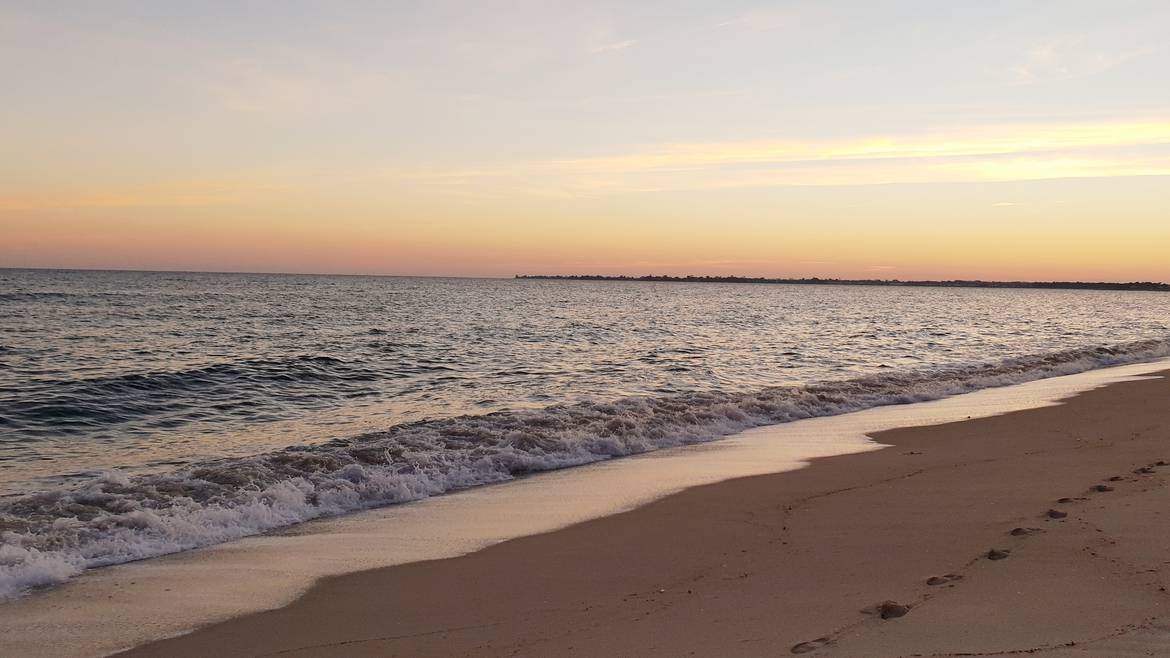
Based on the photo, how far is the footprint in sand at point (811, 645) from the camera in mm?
4281

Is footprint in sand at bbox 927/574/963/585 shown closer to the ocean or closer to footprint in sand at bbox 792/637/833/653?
footprint in sand at bbox 792/637/833/653

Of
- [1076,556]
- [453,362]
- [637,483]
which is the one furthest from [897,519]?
[453,362]

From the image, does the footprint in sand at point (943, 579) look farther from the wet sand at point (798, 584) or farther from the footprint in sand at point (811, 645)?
the footprint in sand at point (811, 645)

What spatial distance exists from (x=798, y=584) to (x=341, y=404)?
473 inches

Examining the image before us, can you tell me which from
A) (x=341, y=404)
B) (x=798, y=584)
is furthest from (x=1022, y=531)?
(x=341, y=404)

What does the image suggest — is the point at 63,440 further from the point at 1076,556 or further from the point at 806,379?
the point at 806,379

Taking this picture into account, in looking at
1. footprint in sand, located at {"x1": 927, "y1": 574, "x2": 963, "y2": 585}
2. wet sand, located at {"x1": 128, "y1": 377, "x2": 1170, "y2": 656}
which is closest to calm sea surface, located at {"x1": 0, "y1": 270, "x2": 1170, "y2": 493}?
wet sand, located at {"x1": 128, "y1": 377, "x2": 1170, "y2": 656}

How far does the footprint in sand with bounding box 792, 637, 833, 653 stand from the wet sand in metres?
0.01

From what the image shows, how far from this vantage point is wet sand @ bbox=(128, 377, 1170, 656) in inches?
176

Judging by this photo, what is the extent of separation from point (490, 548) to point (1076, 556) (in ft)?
14.3

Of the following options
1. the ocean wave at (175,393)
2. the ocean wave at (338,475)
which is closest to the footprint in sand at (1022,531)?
the ocean wave at (338,475)

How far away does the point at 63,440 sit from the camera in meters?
11.8

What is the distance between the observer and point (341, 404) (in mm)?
15727

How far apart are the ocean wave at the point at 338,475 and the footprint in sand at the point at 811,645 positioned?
5.35 metres
